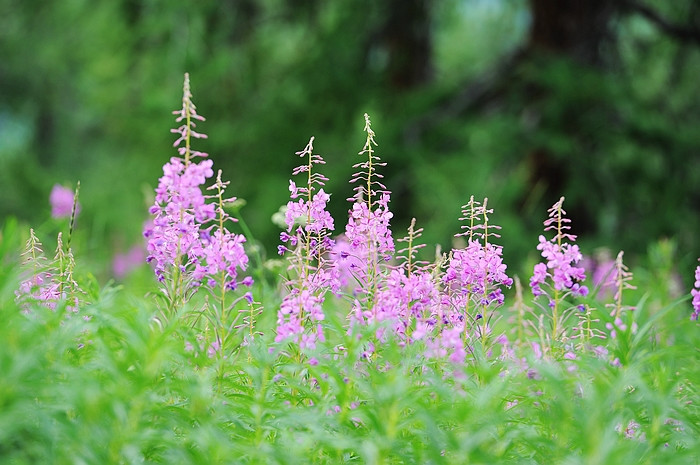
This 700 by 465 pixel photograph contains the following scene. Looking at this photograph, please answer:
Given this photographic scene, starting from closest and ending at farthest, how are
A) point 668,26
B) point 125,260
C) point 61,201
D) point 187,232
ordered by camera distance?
point 187,232, point 61,201, point 668,26, point 125,260

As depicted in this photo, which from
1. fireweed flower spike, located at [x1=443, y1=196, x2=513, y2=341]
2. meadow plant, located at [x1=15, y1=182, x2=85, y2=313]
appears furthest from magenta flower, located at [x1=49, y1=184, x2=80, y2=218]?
fireweed flower spike, located at [x1=443, y1=196, x2=513, y2=341]

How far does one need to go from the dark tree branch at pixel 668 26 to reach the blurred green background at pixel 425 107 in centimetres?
2

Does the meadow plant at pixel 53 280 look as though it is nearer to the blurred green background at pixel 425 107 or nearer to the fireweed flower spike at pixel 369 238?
the fireweed flower spike at pixel 369 238

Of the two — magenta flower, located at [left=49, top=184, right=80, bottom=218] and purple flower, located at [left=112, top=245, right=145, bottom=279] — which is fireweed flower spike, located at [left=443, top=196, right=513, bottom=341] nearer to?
magenta flower, located at [left=49, top=184, right=80, bottom=218]

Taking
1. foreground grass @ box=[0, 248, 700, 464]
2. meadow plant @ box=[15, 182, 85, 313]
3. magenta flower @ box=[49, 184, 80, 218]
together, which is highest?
magenta flower @ box=[49, 184, 80, 218]

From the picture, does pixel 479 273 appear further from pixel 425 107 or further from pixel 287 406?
pixel 425 107

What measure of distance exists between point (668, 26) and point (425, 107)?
9.06 feet

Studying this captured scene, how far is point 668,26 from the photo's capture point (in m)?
8.48

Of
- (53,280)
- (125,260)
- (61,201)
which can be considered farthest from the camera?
(125,260)

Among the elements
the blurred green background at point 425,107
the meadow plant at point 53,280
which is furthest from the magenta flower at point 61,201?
the meadow plant at point 53,280

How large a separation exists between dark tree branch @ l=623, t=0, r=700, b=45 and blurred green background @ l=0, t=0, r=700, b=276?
0.07ft

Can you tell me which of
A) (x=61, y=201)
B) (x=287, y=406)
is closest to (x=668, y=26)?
(x=61, y=201)

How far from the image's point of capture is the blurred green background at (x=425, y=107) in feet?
25.7

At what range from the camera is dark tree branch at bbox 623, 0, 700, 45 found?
334 inches
